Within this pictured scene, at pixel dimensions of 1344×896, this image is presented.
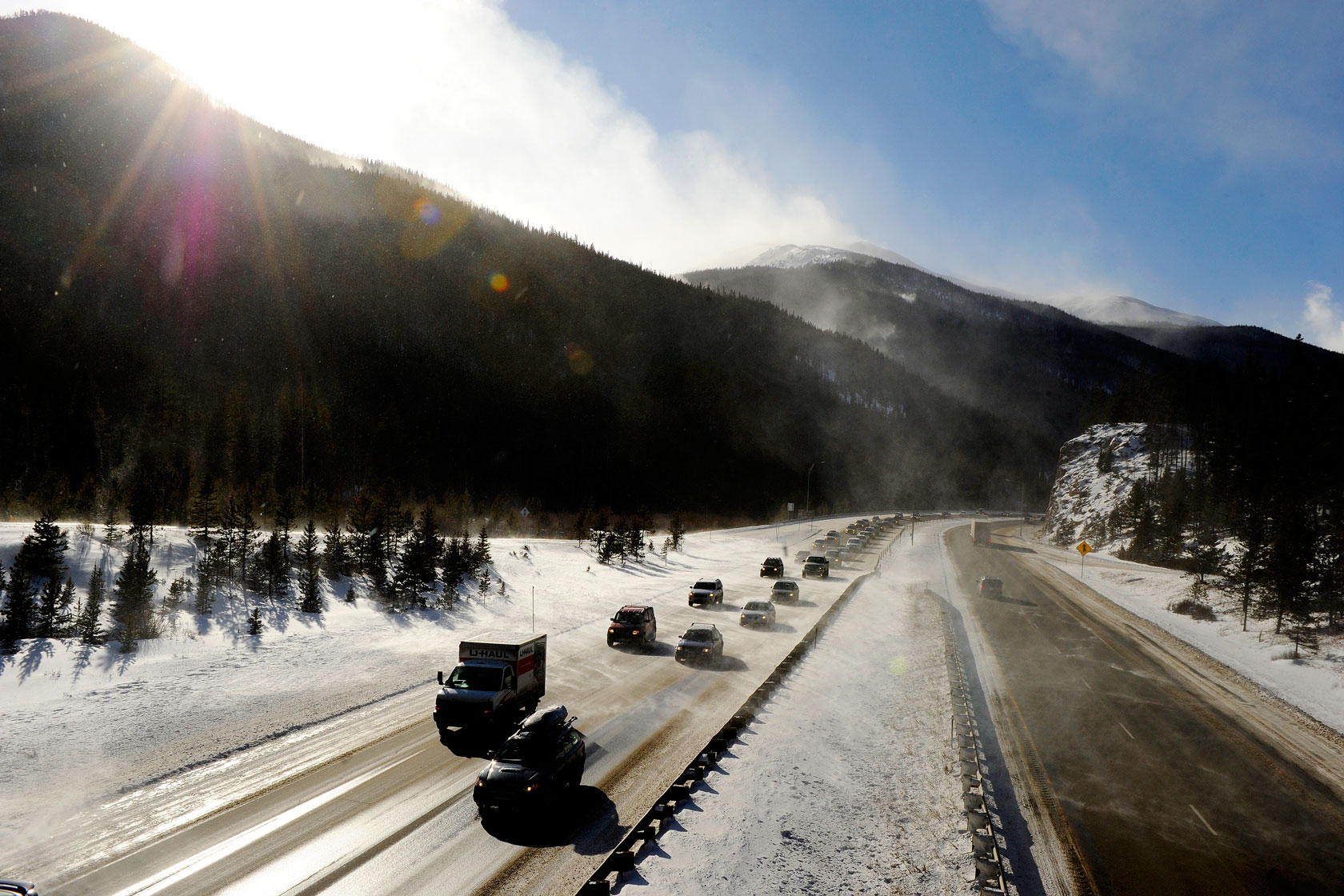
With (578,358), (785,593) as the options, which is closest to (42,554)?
(785,593)

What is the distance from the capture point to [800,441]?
18662 centimetres

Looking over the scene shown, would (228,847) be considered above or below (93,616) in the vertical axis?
below

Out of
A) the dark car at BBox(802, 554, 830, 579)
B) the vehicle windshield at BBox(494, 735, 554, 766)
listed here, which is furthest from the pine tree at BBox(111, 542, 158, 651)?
the dark car at BBox(802, 554, 830, 579)

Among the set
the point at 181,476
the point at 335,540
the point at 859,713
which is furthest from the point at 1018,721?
the point at 181,476

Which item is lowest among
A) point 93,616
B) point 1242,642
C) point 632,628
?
point 93,616

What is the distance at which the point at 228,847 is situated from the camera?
1074 centimetres

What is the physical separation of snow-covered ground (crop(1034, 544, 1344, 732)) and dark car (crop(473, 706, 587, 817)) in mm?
23333

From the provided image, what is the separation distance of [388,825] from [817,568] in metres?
41.7

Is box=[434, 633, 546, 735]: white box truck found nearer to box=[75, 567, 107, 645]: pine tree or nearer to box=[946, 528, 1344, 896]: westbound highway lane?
box=[946, 528, 1344, 896]: westbound highway lane

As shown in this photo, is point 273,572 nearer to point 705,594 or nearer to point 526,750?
point 705,594

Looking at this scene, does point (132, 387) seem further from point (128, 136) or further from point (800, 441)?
point (800, 441)

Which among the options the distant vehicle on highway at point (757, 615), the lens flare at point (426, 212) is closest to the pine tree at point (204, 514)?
the distant vehicle on highway at point (757, 615)

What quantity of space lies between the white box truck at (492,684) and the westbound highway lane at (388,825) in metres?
0.83

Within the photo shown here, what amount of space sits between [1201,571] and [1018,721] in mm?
38865
